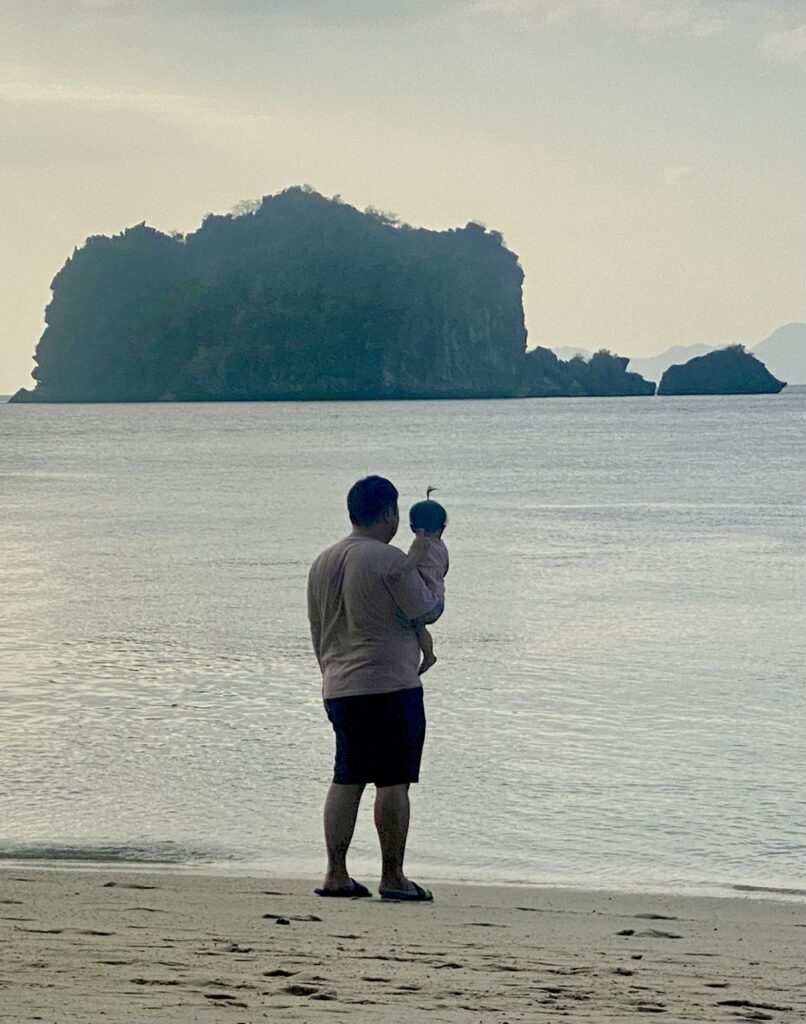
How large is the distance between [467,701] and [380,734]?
6.22 meters

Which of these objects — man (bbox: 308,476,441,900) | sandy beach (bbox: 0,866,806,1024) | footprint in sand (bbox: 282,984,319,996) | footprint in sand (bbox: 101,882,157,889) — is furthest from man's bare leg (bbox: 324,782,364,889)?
footprint in sand (bbox: 282,984,319,996)

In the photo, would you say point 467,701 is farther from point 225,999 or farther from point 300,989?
point 225,999

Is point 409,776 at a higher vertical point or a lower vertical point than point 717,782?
higher

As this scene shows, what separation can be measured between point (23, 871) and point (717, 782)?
424 cm

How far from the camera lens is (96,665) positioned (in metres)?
14.1

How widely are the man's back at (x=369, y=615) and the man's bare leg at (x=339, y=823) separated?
0.42 metres

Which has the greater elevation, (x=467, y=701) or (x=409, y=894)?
(x=409, y=894)

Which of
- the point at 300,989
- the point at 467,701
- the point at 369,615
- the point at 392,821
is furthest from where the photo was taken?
the point at 467,701

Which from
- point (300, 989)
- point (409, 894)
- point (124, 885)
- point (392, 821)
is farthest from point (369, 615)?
point (300, 989)

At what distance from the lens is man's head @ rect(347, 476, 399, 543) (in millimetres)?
6340

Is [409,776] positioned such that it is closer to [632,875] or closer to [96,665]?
[632,875]

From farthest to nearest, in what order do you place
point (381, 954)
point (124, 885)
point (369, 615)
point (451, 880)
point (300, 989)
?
point (451, 880) < point (124, 885) < point (369, 615) < point (381, 954) < point (300, 989)

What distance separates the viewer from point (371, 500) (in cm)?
633

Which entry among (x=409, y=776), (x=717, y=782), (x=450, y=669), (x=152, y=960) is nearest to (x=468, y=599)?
(x=450, y=669)
